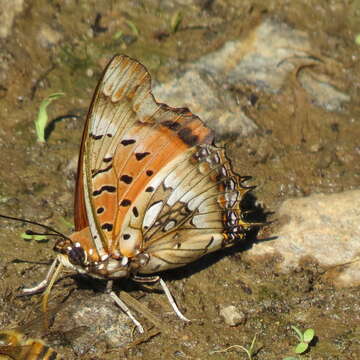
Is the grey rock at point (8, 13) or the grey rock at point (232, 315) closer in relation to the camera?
the grey rock at point (232, 315)

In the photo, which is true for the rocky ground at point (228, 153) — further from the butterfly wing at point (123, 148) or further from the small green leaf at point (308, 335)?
the butterfly wing at point (123, 148)

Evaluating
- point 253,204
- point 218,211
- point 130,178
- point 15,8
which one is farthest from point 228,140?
point 15,8

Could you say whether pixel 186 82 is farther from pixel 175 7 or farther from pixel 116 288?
pixel 116 288

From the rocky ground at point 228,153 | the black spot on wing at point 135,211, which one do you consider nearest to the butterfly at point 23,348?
the rocky ground at point 228,153

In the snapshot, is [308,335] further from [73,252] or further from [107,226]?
[73,252]

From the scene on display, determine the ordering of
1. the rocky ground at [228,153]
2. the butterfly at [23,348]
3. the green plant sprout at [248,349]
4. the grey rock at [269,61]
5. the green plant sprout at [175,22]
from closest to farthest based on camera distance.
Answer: the butterfly at [23,348]
the green plant sprout at [248,349]
the rocky ground at [228,153]
the grey rock at [269,61]
the green plant sprout at [175,22]

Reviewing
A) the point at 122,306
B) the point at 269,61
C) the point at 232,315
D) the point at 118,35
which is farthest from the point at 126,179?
the point at 269,61

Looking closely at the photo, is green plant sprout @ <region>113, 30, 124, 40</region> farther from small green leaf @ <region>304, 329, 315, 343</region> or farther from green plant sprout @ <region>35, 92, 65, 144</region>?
small green leaf @ <region>304, 329, 315, 343</region>
